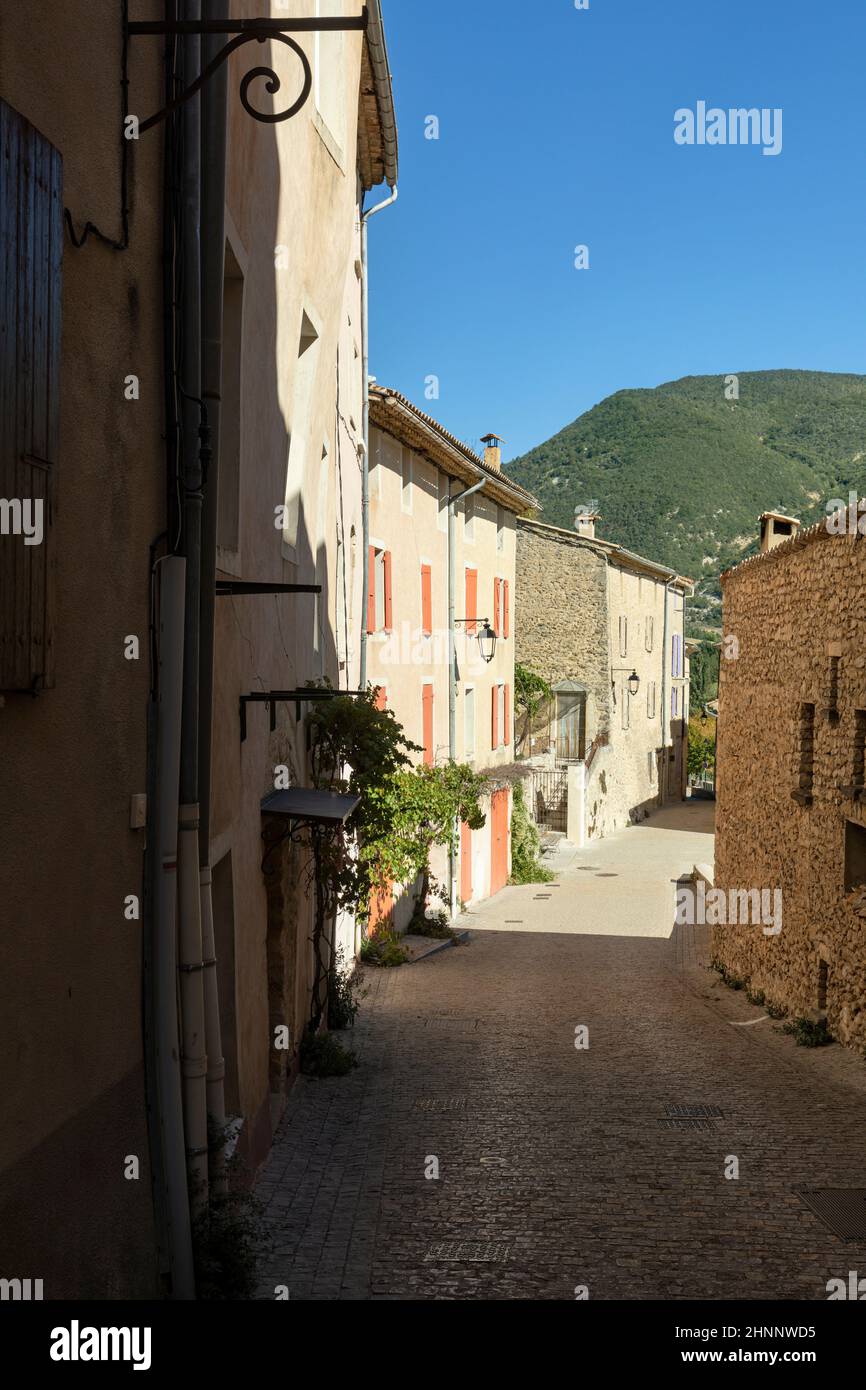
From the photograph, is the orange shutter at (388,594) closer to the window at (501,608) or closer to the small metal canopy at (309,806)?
the window at (501,608)

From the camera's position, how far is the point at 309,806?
28.3ft

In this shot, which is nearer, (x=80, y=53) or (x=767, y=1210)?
(x=80, y=53)

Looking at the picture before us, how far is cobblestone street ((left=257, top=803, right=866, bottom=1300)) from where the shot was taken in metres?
6.25

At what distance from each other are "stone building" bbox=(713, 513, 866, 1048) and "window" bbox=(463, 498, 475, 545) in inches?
356

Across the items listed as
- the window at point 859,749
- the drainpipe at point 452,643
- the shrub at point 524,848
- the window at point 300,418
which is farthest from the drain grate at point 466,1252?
the shrub at point 524,848

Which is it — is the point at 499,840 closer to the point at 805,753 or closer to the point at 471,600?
the point at 471,600

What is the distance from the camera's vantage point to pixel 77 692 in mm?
3957

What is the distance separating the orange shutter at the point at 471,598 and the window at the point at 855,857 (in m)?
14.3

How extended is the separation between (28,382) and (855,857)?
31.6 ft

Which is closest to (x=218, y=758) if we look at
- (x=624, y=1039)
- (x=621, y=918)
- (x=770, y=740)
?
(x=624, y=1039)

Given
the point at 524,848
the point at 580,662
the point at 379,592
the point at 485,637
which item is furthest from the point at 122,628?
the point at 580,662

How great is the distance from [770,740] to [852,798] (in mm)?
3326

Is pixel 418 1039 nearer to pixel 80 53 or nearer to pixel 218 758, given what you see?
pixel 218 758

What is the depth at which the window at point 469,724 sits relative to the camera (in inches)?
1005
